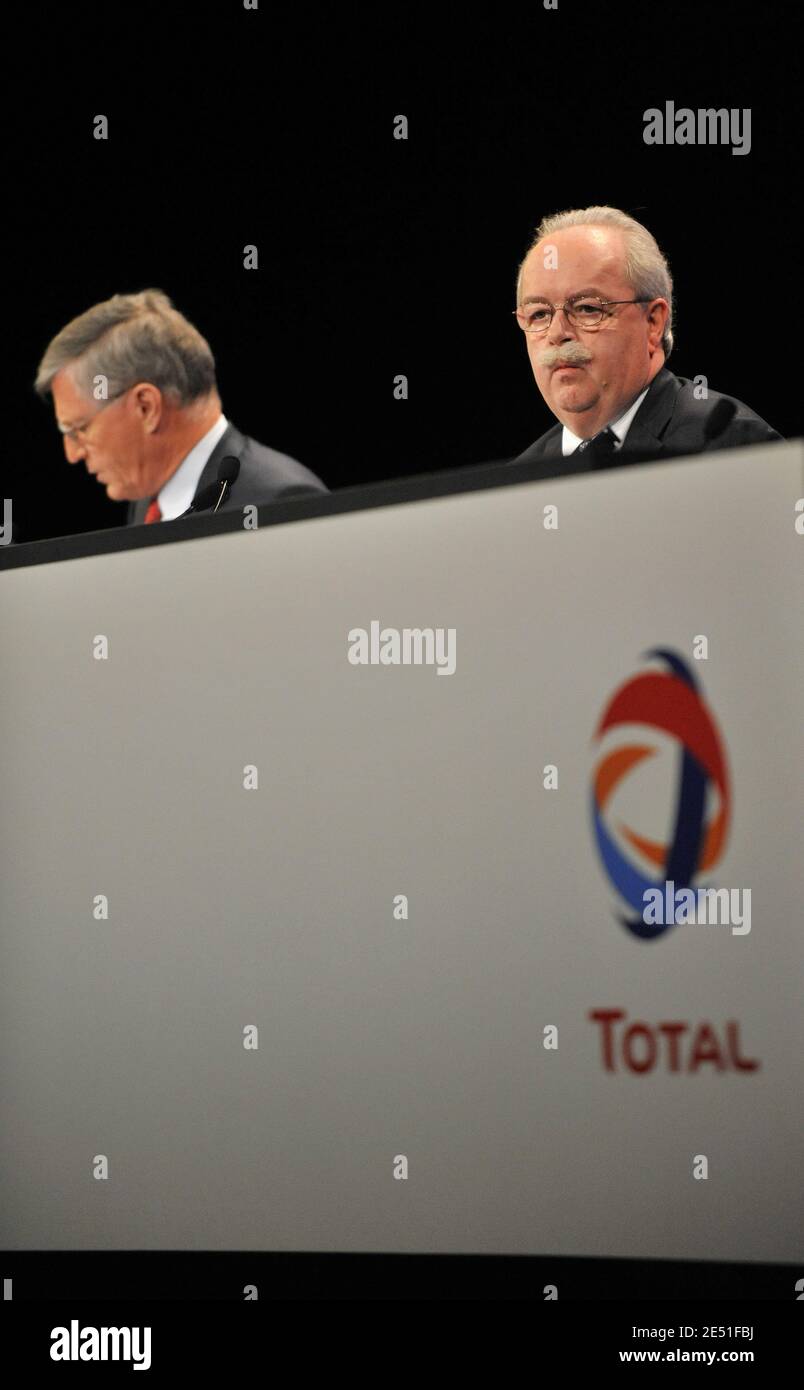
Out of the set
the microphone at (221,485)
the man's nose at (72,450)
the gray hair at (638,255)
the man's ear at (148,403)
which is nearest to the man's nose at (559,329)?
the gray hair at (638,255)

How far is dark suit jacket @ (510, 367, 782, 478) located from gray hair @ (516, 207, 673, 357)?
17 centimetres

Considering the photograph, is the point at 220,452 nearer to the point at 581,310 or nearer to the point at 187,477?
the point at 187,477

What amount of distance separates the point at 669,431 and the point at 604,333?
0.31 meters

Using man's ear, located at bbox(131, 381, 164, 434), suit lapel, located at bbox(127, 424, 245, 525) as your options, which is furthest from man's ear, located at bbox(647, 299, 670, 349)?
man's ear, located at bbox(131, 381, 164, 434)

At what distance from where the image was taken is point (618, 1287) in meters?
2.61

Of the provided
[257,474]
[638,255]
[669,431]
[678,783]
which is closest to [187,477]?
[257,474]

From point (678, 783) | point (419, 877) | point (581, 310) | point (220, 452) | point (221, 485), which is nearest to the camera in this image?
point (678, 783)

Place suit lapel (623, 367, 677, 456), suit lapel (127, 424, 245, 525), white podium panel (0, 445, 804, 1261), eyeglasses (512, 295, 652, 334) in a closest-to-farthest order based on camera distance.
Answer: white podium panel (0, 445, 804, 1261) → suit lapel (623, 367, 677, 456) → eyeglasses (512, 295, 652, 334) → suit lapel (127, 424, 245, 525)

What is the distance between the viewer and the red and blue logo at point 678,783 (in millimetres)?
2572

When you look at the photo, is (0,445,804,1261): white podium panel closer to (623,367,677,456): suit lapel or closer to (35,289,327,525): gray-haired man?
(623,367,677,456): suit lapel

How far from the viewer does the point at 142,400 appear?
381 cm

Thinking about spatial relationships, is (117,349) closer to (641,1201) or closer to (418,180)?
(418,180)

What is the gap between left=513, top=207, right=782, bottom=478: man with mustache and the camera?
3.02 meters
